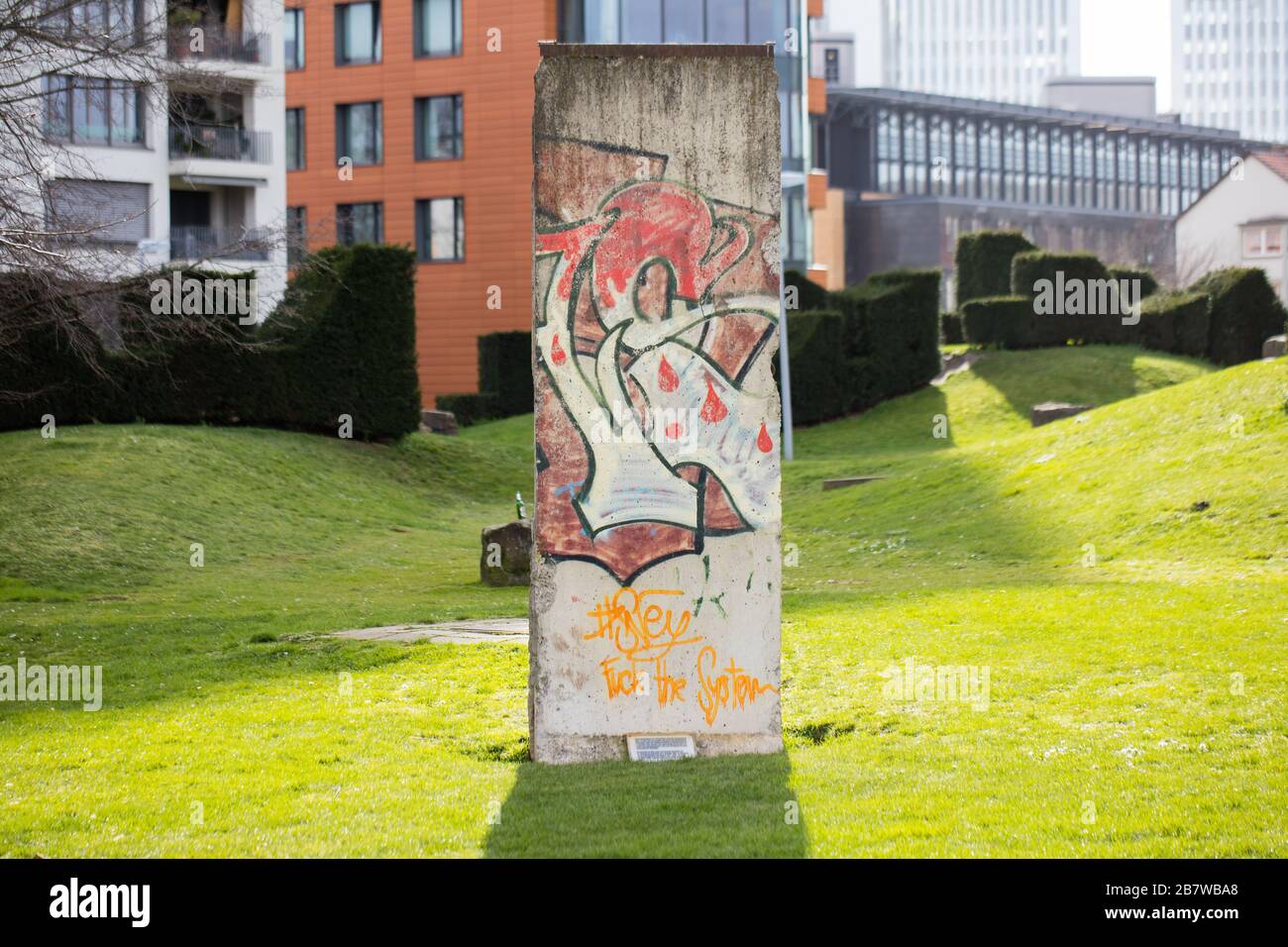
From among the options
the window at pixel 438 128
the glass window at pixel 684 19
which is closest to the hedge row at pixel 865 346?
the glass window at pixel 684 19

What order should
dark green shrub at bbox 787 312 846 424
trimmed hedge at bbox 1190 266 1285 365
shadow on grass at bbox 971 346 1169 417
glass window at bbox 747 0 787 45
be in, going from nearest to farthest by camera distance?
shadow on grass at bbox 971 346 1169 417
dark green shrub at bbox 787 312 846 424
trimmed hedge at bbox 1190 266 1285 365
glass window at bbox 747 0 787 45

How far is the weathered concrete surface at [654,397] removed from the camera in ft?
30.2

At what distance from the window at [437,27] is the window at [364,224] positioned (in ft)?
18.0

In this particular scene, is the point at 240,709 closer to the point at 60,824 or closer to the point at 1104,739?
the point at 60,824

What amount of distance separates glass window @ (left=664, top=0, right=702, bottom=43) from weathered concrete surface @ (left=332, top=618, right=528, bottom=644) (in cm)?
3552

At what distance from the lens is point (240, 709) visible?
36.1 ft

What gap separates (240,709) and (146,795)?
9.00ft

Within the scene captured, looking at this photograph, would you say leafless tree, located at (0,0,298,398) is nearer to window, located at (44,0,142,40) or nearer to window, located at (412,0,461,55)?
window, located at (44,0,142,40)

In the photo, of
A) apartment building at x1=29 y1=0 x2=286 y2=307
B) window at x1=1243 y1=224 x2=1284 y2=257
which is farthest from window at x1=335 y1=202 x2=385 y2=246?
window at x1=1243 y1=224 x2=1284 y2=257

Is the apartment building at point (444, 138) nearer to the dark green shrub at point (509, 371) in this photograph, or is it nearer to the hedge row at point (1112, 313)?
the dark green shrub at point (509, 371)

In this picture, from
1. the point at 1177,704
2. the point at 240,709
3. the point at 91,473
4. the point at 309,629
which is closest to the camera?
the point at 1177,704

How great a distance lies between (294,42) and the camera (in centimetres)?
5472

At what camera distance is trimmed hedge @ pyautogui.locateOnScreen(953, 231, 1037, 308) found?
49.4 m

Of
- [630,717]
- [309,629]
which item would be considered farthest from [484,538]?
[630,717]
